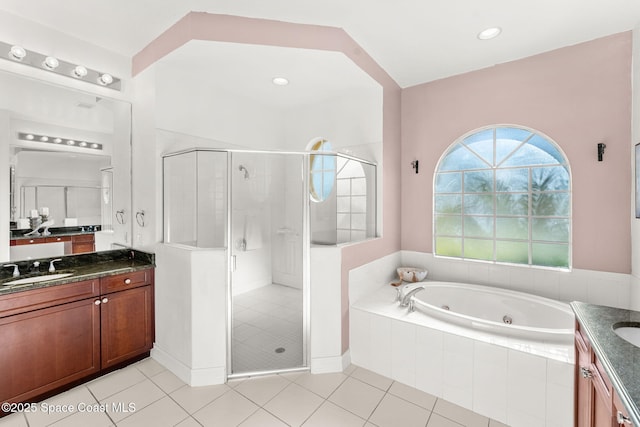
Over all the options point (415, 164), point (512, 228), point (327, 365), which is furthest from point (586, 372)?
point (415, 164)

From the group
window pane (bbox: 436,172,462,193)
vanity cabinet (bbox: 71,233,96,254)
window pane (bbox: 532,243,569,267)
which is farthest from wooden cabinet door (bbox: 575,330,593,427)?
vanity cabinet (bbox: 71,233,96,254)

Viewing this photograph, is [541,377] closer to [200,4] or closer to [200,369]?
[200,369]

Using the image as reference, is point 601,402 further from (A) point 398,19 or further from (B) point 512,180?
(A) point 398,19

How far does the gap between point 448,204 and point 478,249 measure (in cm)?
58

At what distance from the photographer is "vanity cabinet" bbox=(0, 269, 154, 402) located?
1763mm

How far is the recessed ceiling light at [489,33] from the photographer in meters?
2.19

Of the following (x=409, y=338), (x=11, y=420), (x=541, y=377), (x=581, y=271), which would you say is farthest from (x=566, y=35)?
(x=11, y=420)

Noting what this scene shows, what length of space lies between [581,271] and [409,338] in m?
1.72

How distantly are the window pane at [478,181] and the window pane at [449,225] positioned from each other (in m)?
0.34

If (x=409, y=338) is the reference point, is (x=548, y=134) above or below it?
above

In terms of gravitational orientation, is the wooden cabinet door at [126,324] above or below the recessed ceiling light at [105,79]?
below

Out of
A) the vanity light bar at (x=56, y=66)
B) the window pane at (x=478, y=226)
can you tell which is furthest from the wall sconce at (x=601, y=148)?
the vanity light bar at (x=56, y=66)

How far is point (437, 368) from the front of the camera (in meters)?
1.96

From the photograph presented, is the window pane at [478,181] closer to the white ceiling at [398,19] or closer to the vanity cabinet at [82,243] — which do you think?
the white ceiling at [398,19]
